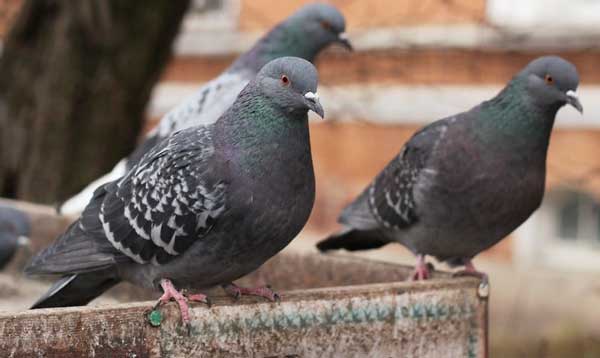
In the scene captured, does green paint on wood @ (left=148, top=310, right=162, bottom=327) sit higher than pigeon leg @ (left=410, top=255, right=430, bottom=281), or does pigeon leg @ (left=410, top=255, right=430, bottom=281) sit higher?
pigeon leg @ (left=410, top=255, right=430, bottom=281)

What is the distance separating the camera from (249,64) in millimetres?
5520

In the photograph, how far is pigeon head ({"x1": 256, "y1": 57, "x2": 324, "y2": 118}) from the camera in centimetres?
362

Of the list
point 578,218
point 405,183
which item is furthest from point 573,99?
point 578,218

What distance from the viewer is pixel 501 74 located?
367 inches

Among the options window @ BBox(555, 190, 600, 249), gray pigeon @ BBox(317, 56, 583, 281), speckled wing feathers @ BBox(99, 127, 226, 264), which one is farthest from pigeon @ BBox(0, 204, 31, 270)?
window @ BBox(555, 190, 600, 249)

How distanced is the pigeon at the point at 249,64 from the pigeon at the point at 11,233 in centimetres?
21

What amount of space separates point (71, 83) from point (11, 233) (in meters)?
1.70

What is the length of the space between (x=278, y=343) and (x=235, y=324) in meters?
0.18

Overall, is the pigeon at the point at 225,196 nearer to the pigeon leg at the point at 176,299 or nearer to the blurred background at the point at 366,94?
the pigeon leg at the point at 176,299

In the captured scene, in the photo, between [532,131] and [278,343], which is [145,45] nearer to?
[532,131]

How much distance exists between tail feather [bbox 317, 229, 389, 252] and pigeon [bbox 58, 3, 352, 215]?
77 cm

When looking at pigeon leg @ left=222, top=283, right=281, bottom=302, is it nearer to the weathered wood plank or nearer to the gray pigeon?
the weathered wood plank

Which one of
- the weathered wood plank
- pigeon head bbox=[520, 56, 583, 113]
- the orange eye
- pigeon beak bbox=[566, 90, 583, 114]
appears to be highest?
the orange eye

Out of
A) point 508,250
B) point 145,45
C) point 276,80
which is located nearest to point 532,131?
point 276,80
